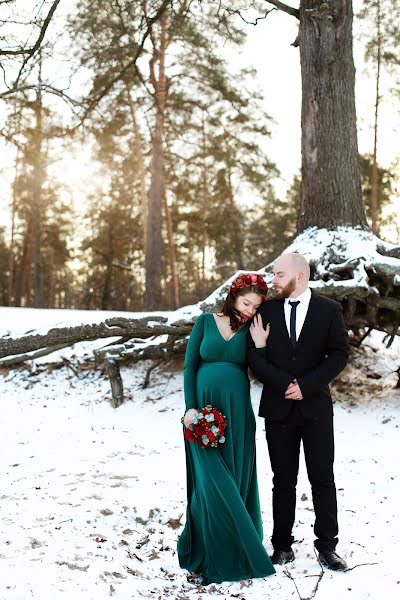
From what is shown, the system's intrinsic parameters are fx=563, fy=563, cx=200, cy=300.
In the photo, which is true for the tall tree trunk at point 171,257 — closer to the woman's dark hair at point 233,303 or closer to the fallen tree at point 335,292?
the fallen tree at point 335,292

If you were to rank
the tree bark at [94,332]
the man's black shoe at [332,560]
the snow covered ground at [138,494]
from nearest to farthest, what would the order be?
the snow covered ground at [138,494] < the man's black shoe at [332,560] < the tree bark at [94,332]

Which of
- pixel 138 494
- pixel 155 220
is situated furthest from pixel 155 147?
pixel 138 494

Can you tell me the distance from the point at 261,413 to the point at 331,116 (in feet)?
18.3

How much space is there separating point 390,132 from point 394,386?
1167 centimetres

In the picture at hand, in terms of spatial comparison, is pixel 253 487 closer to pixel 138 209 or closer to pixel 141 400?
pixel 141 400

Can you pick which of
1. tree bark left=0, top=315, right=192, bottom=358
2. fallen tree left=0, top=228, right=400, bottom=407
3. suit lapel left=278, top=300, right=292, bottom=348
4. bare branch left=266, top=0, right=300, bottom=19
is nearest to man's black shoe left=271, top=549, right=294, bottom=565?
suit lapel left=278, top=300, right=292, bottom=348

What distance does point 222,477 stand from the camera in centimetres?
361

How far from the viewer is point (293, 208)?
81.8ft

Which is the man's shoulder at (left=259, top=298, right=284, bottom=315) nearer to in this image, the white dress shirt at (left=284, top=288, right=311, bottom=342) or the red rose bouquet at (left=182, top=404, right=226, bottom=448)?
the white dress shirt at (left=284, top=288, right=311, bottom=342)

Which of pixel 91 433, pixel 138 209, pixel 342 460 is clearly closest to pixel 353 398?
pixel 342 460

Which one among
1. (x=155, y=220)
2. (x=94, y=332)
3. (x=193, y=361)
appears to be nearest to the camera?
(x=193, y=361)

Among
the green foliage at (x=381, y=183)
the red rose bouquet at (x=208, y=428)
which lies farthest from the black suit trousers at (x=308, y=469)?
the green foliage at (x=381, y=183)

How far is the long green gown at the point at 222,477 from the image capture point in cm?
354

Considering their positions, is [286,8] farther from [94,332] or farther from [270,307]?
[270,307]
